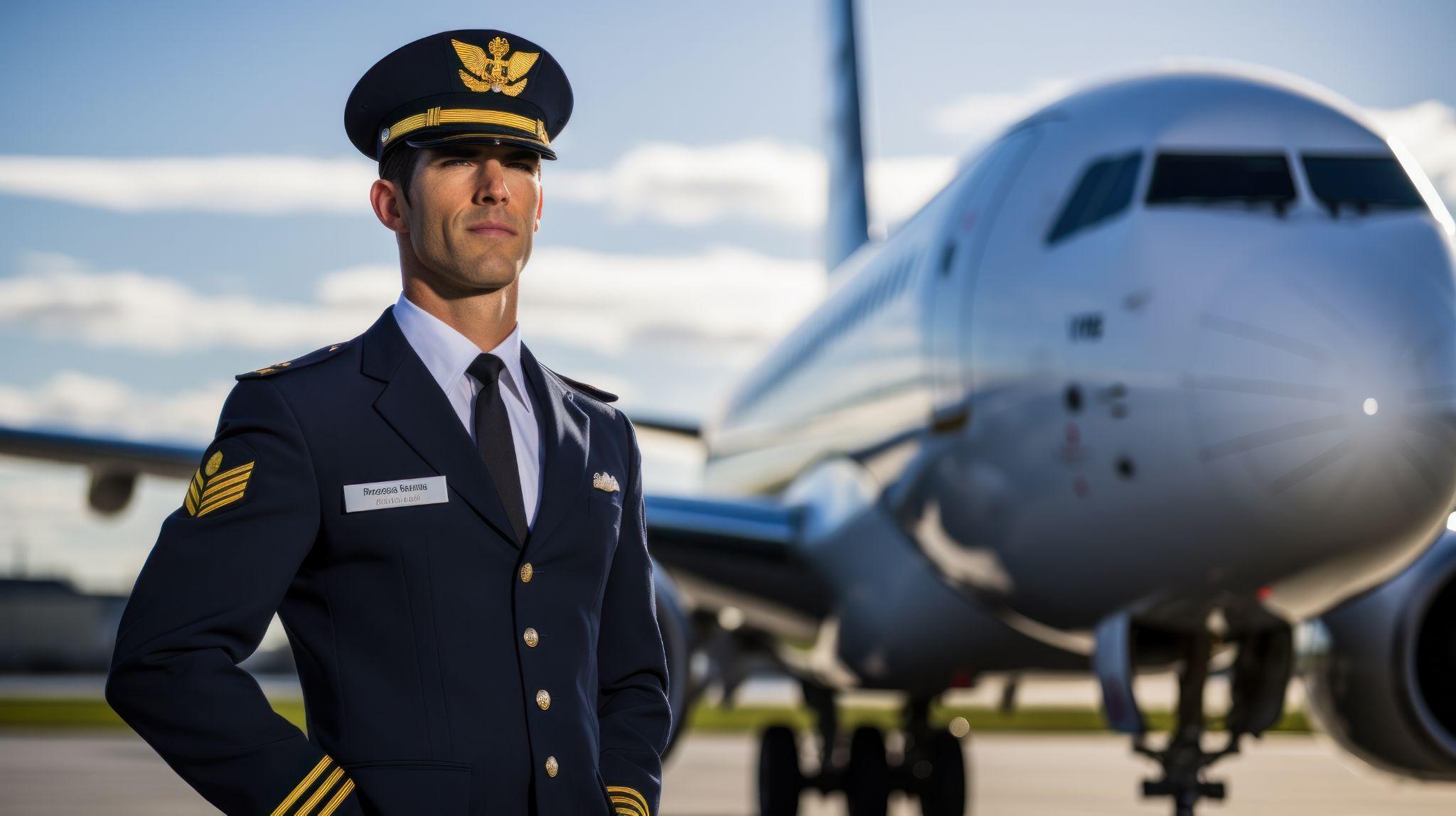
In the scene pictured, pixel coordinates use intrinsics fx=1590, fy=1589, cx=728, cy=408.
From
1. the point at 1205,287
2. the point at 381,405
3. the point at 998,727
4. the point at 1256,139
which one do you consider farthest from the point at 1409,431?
the point at 998,727

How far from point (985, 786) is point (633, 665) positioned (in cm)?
1349

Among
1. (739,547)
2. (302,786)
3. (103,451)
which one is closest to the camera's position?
(302,786)

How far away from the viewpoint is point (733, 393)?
46.5 ft

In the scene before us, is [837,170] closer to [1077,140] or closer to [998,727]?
[1077,140]

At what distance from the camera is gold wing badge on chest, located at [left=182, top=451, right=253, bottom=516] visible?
5.76 feet

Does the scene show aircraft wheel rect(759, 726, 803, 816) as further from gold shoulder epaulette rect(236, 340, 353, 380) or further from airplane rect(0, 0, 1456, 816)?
gold shoulder epaulette rect(236, 340, 353, 380)

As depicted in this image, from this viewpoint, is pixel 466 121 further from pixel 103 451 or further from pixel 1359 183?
pixel 103 451

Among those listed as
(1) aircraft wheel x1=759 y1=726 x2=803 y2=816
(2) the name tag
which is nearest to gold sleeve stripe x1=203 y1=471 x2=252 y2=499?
(2) the name tag

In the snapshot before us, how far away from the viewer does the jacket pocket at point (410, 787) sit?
5.91ft

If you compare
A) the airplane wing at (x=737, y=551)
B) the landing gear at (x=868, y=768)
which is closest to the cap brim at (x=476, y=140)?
the airplane wing at (x=737, y=551)

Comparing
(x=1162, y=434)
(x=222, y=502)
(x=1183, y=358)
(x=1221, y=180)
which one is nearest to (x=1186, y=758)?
(x=1162, y=434)

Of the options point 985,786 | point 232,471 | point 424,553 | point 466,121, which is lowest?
point 985,786

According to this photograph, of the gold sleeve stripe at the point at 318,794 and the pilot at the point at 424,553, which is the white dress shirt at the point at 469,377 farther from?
the gold sleeve stripe at the point at 318,794

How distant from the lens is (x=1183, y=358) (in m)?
5.14
